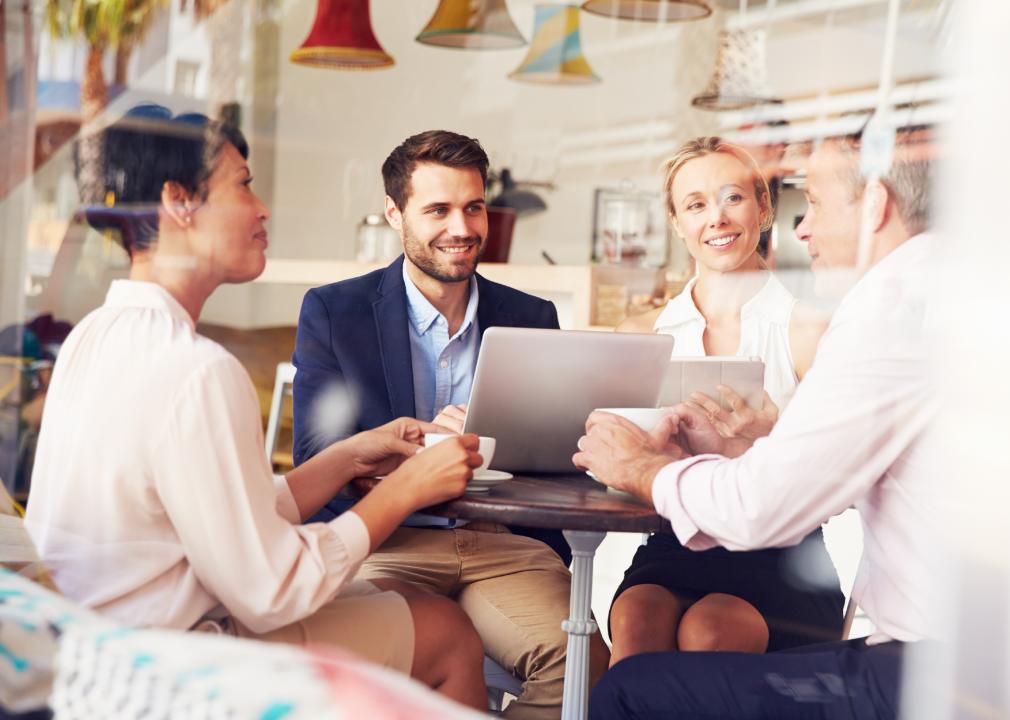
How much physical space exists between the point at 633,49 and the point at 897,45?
346cm

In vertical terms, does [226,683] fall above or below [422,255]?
below

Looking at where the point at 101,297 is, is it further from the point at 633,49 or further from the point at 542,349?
the point at 633,49

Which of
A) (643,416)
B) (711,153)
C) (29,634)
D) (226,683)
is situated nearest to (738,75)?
(711,153)

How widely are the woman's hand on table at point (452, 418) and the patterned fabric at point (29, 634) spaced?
36.8 inches

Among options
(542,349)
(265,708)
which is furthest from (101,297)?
(265,708)

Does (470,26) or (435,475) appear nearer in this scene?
(435,475)

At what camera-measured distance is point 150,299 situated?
5.25 ft

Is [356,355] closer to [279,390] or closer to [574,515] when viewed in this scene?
[279,390]

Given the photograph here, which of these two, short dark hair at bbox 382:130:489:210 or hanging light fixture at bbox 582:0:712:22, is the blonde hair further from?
hanging light fixture at bbox 582:0:712:22

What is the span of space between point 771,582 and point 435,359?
790 mm

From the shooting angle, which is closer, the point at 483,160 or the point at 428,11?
the point at 483,160

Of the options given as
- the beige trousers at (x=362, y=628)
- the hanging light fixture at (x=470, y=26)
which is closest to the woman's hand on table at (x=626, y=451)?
the beige trousers at (x=362, y=628)

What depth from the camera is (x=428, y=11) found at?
11.5 ft

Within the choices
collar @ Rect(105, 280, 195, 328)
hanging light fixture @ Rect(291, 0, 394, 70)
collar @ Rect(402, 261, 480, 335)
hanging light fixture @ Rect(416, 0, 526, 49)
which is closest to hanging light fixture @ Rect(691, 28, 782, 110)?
hanging light fixture @ Rect(416, 0, 526, 49)
